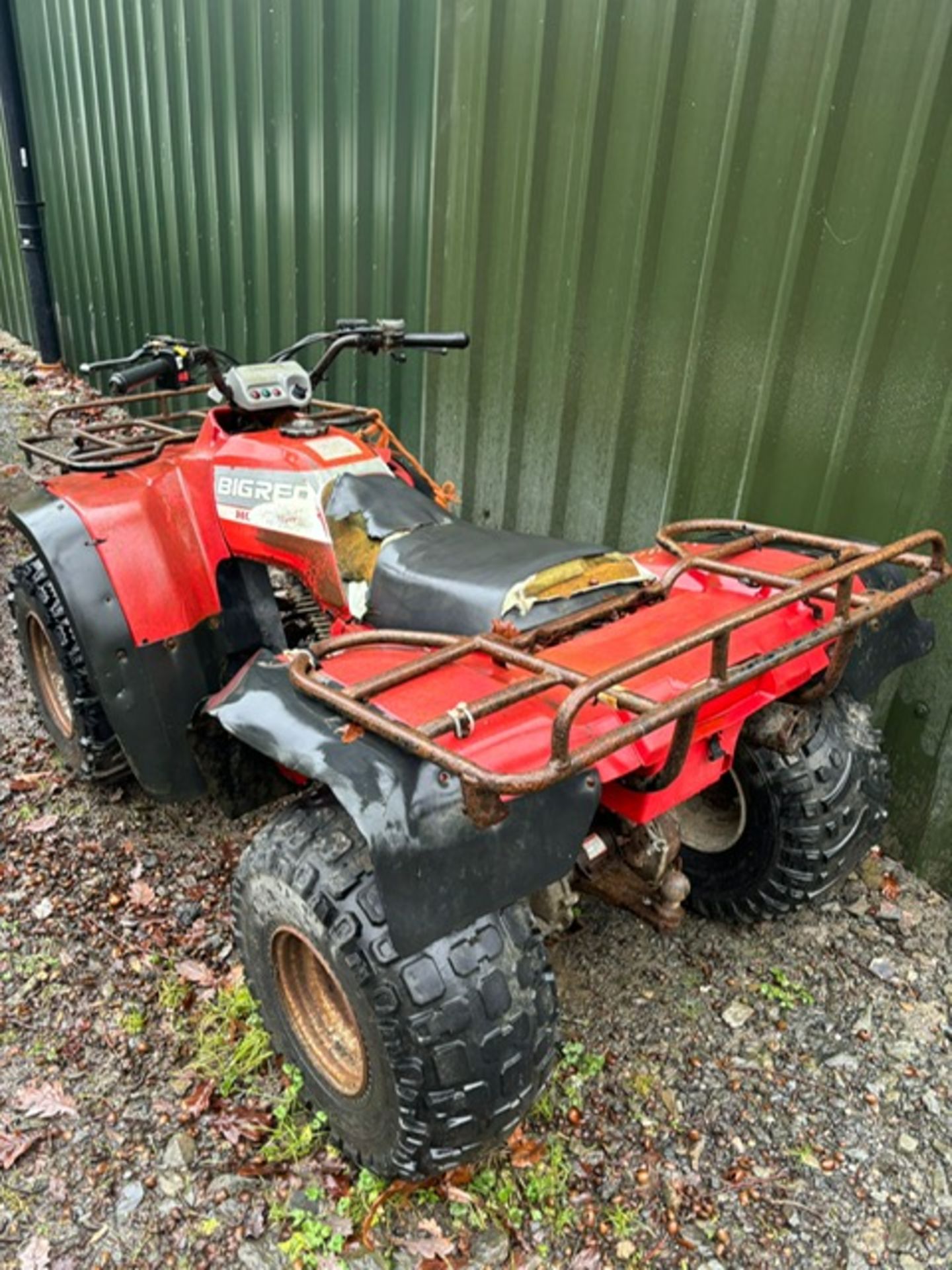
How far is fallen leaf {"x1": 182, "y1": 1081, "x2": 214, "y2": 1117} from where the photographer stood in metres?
2.21

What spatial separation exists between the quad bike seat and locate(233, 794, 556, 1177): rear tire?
49 cm

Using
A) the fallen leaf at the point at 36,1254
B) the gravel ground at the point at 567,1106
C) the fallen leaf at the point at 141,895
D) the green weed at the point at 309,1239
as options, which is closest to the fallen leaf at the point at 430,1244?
the gravel ground at the point at 567,1106

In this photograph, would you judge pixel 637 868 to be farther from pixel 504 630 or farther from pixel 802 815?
pixel 504 630

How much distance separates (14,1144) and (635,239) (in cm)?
322

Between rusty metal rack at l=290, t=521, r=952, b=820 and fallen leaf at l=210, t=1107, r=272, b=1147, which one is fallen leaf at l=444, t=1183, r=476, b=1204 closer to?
fallen leaf at l=210, t=1107, r=272, b=1147

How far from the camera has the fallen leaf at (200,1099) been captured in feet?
7.25

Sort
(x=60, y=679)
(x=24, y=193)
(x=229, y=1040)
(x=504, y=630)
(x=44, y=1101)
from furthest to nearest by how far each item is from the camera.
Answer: (x=24, y=193)
(x=60, y=679)
(x=229, y=1040)
(x=44, y=1101)
(x=504, y=630)

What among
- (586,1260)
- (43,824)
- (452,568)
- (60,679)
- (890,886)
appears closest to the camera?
(586,1260)

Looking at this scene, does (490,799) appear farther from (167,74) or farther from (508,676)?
(167,74)

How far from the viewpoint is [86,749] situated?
9.77 feet

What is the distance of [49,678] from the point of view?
11.0ft

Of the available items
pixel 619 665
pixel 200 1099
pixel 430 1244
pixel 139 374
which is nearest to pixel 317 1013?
pixel 200 1099

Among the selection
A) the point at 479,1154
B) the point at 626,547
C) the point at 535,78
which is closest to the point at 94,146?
the point at 535,78

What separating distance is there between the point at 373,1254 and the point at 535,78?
3.73 metres
